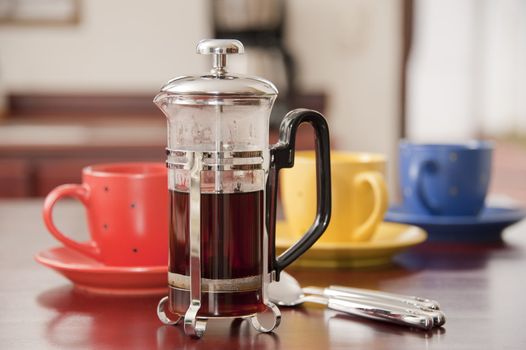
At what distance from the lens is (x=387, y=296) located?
67 centimetres

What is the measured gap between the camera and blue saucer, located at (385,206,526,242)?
1.04 meters

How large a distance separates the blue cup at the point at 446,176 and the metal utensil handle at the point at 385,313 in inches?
16.1

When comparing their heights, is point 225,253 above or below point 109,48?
below

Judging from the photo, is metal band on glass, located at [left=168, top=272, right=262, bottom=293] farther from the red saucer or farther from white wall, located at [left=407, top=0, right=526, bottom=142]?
white wall, located at [left=407, top=0, right=526, bottom=142]

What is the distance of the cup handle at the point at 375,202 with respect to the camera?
2.87ft

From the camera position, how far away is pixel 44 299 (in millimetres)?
737

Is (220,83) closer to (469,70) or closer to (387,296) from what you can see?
(387,296)

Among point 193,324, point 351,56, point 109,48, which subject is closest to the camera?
point 193,324

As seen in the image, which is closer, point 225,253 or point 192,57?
point 225,253

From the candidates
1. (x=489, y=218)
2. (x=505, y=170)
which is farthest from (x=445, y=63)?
(x=489, y=218)

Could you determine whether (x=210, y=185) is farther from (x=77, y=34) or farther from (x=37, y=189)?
(x=77, y=34)

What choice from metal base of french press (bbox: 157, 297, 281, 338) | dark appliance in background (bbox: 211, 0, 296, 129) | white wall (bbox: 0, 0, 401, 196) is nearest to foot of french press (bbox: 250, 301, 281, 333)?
metal base of french press (bbox: 157, 297, 281, 338)

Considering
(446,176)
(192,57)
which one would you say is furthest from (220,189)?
(192,57)

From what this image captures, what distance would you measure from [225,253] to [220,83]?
126 mm
